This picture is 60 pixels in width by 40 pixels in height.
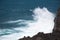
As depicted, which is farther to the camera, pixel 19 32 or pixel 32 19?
pixel 32 19

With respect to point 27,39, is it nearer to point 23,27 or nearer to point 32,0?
point 23,27

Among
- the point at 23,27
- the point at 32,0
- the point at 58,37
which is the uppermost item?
the point at 32,0

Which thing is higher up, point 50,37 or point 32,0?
point 32,0

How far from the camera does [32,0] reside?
14238 centimetres

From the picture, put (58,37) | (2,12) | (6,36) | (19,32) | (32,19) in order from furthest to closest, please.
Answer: (2,12) < (32,19) < (19,32) < (6,36) < (58,37)

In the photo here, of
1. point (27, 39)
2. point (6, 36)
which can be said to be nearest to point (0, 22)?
point (6, 36)

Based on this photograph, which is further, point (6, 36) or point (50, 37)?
point (6, 36)

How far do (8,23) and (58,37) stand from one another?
5504 cm

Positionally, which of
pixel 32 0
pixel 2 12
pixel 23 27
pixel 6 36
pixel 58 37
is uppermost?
pixel 32 0

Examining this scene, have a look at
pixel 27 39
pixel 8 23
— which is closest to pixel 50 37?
pixel 27 39

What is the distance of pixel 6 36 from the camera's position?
68.9 metres

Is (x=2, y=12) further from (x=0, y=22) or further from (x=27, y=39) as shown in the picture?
(x=27, y=39)

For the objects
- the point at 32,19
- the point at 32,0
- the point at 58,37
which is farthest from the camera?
the point at 32,0

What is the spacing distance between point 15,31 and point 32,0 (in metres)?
68.7
